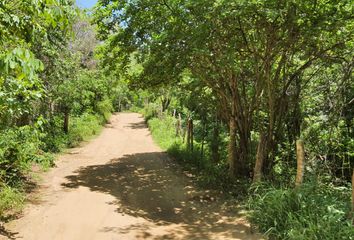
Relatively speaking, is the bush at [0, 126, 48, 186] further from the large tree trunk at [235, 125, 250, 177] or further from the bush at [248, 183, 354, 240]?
the large tree trunk at [235, 125, 250, 177]

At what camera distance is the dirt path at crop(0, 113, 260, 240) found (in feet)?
21.4

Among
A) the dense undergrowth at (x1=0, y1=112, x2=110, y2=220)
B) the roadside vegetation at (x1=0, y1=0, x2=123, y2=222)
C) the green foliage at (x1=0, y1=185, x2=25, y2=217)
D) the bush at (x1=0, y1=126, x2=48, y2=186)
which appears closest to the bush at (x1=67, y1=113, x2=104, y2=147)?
the roadside vegetation at (x1=0, y1=0, x2=123, y2=222)

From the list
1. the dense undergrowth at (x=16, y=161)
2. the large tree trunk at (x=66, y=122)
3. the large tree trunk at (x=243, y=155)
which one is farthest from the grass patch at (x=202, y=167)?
the large tree trunk at (x=66, y=122)

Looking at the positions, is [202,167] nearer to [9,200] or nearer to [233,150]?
[233,150]

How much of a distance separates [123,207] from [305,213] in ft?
12.9

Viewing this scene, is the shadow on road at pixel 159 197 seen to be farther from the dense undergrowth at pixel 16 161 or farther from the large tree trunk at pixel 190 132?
the large tree trunk at pixel 190 132

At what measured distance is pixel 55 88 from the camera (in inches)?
560

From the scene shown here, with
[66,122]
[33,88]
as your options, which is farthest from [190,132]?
[33,88]

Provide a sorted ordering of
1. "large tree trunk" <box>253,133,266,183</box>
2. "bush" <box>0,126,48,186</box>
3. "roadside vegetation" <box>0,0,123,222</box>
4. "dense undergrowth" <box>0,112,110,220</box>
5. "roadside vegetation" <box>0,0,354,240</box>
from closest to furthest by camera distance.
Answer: "roadside vegetation" <box>0,0,123,222</box>
"roadside vegetation" <box>0,0,354,240</box>
"dense undergrowth" <box>0,112,110,220</box>
"bush" <box>0,126,48,186</box>
"large tree trunk" <box>253,133,266,183</box>

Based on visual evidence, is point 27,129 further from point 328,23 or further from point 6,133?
point 328,23

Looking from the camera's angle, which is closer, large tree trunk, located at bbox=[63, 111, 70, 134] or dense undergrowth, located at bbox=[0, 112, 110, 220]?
dense undergrowth, located at bbox=[0, 112, 110, 220]

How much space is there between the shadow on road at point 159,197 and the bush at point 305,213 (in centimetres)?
58

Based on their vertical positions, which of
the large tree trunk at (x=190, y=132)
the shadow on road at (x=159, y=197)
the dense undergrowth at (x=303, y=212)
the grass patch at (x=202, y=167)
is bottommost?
the shadow on road at (x=159, y=197)

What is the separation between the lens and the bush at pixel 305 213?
506 cm
